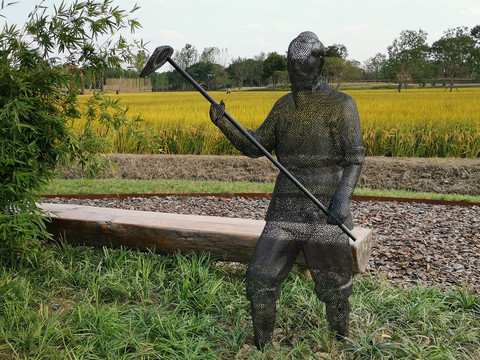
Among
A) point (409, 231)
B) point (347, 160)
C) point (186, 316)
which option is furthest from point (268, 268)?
point (409, 231)

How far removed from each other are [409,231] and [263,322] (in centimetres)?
296

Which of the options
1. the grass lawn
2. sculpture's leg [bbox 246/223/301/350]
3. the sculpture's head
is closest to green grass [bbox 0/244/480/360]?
the grass lawn

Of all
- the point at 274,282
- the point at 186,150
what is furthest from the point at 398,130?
the point at 274,282

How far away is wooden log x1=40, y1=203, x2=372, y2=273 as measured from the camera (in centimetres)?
334

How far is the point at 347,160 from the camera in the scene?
215 centimetres

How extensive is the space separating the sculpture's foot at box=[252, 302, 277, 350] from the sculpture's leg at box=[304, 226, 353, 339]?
10.2 inches

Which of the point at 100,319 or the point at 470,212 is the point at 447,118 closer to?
the point at 470,212

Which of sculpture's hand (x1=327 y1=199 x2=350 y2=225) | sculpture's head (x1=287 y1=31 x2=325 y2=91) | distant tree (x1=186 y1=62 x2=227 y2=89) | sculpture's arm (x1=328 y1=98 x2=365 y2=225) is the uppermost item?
distant tree (x1=186 y1=62 x2=227 y2=89)

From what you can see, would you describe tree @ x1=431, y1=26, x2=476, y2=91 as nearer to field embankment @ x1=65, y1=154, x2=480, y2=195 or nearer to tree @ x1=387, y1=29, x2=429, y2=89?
tree @ x1=387, y1=29, x2=429, y2=89

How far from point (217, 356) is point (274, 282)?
51cm

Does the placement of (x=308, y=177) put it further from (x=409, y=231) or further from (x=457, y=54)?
(x=457, y=54)

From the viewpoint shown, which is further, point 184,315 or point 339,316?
point 184,315

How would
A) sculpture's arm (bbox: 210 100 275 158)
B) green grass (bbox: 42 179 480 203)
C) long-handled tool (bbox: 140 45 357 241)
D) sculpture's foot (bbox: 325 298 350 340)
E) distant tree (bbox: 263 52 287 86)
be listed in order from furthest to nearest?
1. distant tree (bbox: 263 52 287 86)
2. green grass (bbox: 42 179 480 203)
3. sculpture's foot (bbox: 325 298 350 340)
4. sculpture's arm (bbox: 210 100 275 158)
5. long-handled tool (bbox: 140 45 357 241)

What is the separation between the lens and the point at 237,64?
22281 millimetres
